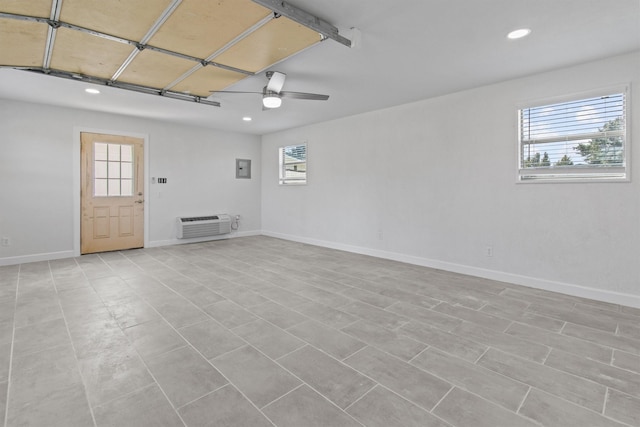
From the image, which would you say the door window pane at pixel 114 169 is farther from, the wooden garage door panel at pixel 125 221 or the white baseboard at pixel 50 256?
the white baseboard at pixel 50 256

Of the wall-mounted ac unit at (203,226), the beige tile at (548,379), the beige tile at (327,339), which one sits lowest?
the beige tile at (548,379)

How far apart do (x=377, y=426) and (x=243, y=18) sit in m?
2.86

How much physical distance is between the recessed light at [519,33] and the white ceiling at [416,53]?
0.05 m

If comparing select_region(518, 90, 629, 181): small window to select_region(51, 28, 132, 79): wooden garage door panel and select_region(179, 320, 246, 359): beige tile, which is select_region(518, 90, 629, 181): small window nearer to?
select_region(179, 320, 246, 359): beige tile

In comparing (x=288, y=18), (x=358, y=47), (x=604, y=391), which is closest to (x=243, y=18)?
(x=288, y=18)

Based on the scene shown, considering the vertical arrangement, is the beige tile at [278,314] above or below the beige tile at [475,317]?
below

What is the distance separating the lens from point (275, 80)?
3.49 metres

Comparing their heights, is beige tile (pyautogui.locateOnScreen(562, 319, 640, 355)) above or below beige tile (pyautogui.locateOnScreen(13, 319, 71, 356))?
above

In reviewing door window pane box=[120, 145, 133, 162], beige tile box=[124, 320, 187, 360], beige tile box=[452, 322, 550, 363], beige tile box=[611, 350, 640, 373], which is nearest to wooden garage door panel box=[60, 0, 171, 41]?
beige tile box=[124, 320, 187, 360]

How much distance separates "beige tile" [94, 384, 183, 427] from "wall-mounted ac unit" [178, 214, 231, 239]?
5.08m

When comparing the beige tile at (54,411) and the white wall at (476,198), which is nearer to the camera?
the beige tile at (54,411)

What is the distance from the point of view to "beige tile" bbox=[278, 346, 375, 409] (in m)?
1.75

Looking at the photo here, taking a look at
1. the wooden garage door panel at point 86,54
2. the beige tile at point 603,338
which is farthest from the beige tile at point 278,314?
the wooden garage door panel at point 86,54

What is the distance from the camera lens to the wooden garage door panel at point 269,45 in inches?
96.5
